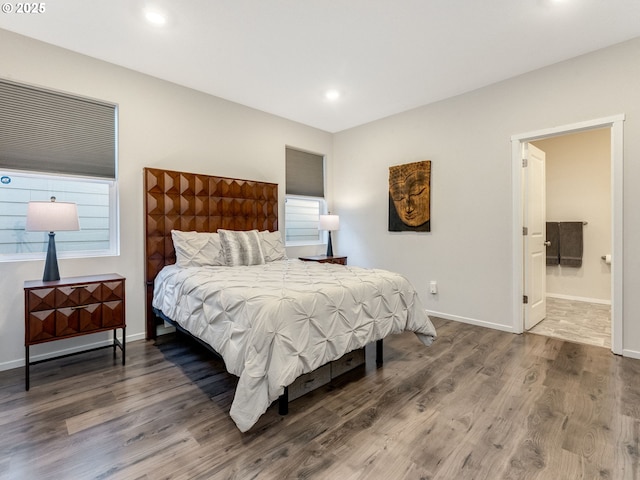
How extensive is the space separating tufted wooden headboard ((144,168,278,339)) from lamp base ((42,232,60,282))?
2.56ft

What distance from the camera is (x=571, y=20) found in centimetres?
246

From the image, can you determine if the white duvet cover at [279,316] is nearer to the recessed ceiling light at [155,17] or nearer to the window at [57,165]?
the window at [57,165]

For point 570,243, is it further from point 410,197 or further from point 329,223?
point 329,223

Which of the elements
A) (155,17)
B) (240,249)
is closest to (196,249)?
(240,249)

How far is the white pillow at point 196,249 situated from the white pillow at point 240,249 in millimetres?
69

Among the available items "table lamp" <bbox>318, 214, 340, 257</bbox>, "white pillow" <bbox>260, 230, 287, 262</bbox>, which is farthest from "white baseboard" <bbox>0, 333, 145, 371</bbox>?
"table lamp" <bbox>318, 214, 340, 257</bbox>

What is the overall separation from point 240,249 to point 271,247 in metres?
0.49

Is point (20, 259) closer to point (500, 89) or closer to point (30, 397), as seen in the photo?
point (30, 397)

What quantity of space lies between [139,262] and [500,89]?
4.31 meters

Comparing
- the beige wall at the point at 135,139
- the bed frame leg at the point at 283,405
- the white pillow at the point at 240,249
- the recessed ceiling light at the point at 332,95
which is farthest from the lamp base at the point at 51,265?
the recessed ceiling light at the point at 332,95

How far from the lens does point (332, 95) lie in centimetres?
384

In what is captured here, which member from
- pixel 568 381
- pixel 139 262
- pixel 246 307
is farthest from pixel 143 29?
pixel 568 381

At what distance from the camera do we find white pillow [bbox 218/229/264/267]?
3.35 meters

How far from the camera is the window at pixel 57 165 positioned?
2633 millimetres
